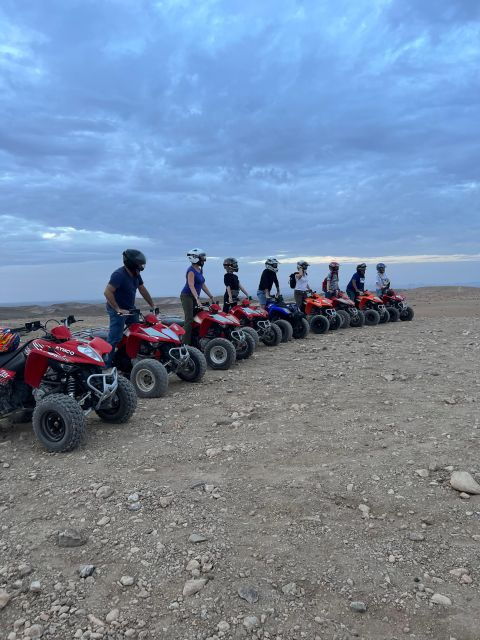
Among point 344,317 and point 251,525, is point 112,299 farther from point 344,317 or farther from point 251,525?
point 344,317

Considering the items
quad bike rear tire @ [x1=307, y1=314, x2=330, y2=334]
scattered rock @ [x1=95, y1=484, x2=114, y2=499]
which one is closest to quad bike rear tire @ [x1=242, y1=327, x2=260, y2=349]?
quad bike rear tire @ [x1=307, y1=314, x2=330, y2=334]

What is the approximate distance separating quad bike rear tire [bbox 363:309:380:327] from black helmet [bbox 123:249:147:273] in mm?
10009

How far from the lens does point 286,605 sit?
8.39 feet

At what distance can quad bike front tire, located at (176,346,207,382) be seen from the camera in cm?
763

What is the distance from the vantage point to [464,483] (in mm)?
3631

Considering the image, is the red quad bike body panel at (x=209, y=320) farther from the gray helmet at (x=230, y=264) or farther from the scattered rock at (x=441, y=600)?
the scattered rock at (x=441, y=600)

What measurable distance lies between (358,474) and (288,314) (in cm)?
819

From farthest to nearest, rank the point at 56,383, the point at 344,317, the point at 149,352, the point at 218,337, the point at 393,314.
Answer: the point at 393,314 < the point at 344,317 < the point at 218,337 < the point at 149,352 < the point at 56,383

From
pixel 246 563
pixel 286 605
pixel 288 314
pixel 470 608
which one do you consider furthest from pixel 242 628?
pixel 288 314

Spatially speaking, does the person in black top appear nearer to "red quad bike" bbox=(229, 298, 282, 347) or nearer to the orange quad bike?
"red quad bike" bbox=(229, 298, 282, 347)

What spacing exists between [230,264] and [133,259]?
4.10 m

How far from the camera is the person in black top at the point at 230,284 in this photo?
35.5 feet

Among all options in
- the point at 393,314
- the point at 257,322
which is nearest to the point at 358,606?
the point at 257,322

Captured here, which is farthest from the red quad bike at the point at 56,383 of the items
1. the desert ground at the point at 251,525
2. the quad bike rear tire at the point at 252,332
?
the quad bike rear tire at the point at 252,332
